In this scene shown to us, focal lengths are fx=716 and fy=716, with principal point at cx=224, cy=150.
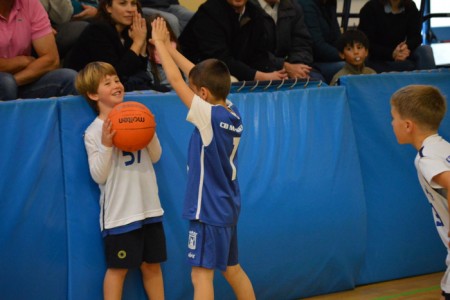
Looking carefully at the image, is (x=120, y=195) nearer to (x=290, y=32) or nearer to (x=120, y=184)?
(x=120, y=184)

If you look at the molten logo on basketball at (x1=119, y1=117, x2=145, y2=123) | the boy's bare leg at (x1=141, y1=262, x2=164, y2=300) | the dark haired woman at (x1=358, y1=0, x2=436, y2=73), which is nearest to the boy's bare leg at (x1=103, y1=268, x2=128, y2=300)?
the boy's bare leg at (x1=141, y1=262, x2=164, y2=300)

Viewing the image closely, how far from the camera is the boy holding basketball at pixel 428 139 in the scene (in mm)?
3680

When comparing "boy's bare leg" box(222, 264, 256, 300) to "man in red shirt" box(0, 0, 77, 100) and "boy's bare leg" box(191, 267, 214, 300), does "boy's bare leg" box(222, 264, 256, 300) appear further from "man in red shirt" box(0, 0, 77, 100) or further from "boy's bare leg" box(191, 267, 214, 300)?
"man in red shirt" box(0, 0, 77, 100)

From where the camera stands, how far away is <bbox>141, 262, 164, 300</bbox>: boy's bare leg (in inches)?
172

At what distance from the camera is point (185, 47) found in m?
6.18

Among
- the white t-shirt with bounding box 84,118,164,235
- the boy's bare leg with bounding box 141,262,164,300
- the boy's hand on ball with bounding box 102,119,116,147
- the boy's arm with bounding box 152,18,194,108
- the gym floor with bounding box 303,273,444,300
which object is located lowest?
the gym floor with bounding box 303,273,444,300

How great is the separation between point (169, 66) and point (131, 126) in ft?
1.32

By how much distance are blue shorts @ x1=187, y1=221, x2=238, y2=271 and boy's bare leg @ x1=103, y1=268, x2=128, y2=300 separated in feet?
1.77

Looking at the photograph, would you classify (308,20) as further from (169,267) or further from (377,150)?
(169,267)

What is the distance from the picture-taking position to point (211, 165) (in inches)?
154

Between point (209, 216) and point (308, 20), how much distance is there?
4088mm

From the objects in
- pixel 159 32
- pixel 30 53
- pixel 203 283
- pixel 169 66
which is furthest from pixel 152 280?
pixel 30 53

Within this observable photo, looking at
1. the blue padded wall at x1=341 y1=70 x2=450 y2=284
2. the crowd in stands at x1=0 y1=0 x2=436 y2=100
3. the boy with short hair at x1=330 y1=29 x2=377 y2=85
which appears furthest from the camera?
the boy with short hair at x1=330 y1=29 x2=377 y2=85

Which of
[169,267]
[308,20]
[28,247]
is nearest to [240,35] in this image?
[308,20]
